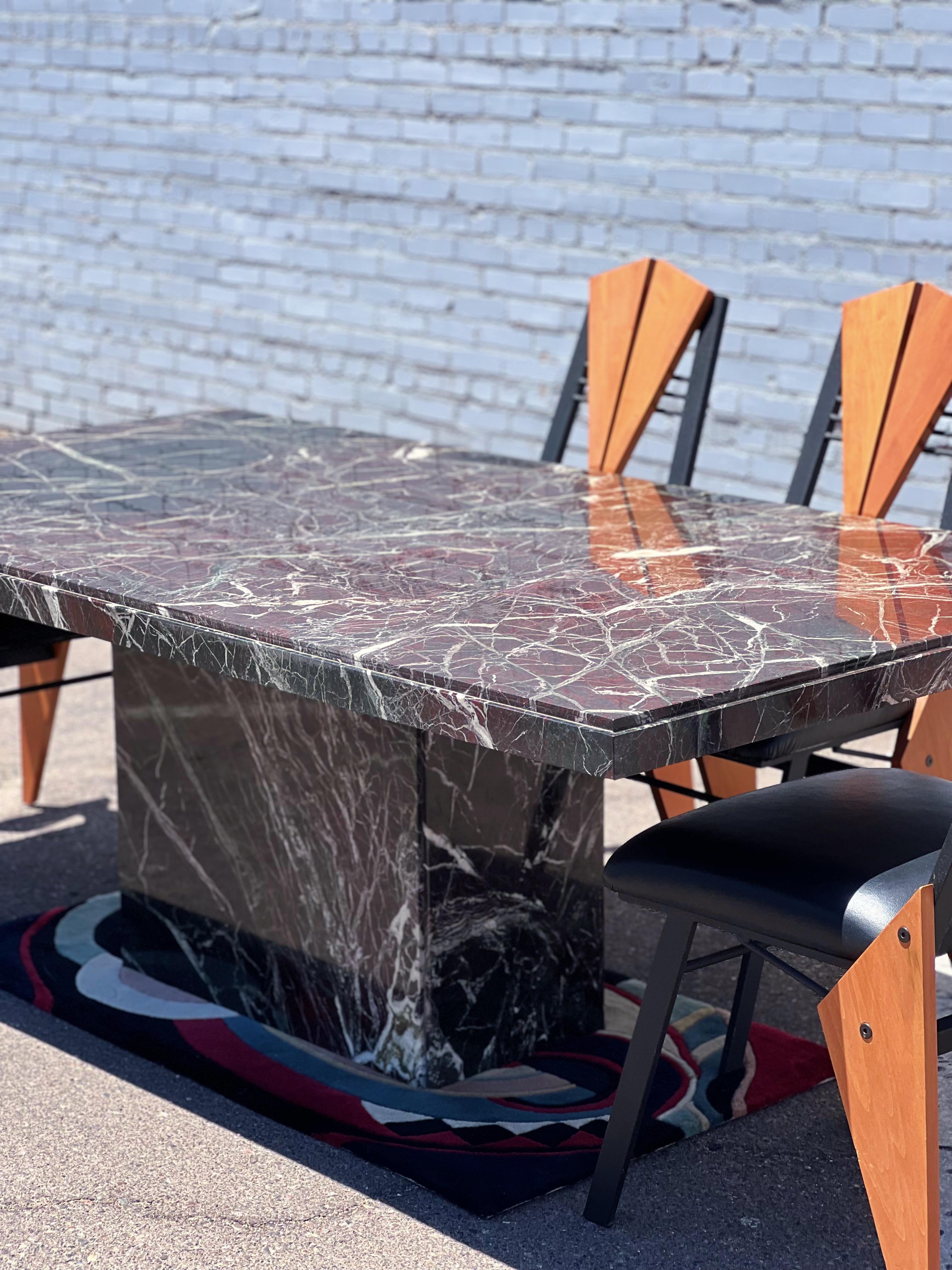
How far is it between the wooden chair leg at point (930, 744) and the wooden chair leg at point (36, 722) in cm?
169

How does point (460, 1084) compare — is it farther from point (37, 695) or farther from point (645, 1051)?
point (37, 695)

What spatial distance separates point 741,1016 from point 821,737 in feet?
1.32

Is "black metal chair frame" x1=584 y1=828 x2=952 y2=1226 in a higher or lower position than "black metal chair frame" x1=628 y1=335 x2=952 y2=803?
lower

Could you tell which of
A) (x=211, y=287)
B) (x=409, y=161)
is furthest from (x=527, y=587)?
(x=211, y=287)

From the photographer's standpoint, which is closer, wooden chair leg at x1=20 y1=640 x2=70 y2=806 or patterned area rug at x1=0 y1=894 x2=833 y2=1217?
patterned area rug at x1=0 y1=894 x2=833 y2=1217

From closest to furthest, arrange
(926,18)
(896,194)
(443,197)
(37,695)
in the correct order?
(37,695)
(926,18)
(896,194)
(443,197)

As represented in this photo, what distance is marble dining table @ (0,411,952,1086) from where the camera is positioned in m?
1.81

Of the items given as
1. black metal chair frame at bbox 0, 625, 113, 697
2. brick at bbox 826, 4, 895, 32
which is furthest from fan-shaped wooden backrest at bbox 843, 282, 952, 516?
black metal chair frame at bbox 0, 625, 113, 697

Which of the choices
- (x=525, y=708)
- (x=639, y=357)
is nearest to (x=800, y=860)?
(x=525, y=708)

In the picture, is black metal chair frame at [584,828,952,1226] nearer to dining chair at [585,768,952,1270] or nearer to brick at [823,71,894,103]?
dining chair at [585,768,952,1270]

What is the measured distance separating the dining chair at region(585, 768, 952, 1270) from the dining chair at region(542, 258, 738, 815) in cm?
124

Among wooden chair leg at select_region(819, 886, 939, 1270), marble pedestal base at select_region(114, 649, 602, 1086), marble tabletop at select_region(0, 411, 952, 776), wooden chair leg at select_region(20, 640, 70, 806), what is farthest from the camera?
wooden chair leg at select_region(20, 640, 70, 806)

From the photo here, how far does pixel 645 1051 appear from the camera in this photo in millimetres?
1979

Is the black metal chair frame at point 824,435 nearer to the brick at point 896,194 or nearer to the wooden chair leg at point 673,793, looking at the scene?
the wooden chair leg at point 673,793
